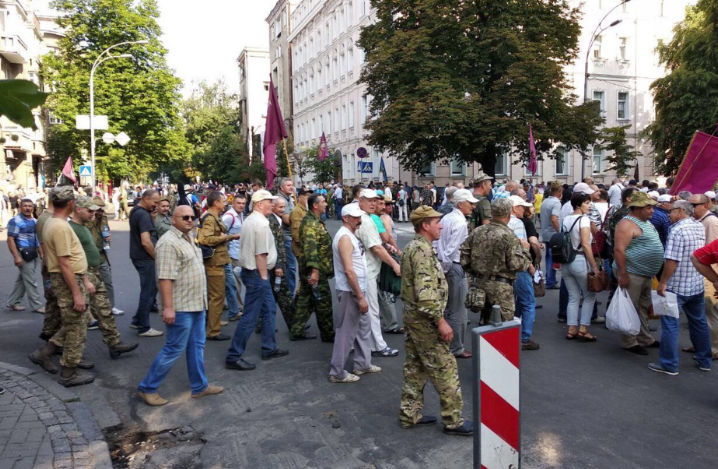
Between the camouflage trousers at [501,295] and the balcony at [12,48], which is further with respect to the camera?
the balcony at [12,48]

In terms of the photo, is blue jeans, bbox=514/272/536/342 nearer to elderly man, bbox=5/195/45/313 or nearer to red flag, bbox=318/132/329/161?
elderly man, bbox=5/195/45/313

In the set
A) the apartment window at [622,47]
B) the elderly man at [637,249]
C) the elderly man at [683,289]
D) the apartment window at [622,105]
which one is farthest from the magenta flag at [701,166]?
the apartment window at [622,47]

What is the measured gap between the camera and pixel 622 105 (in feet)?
139

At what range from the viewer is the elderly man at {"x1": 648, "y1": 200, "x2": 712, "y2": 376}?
19.5 ft

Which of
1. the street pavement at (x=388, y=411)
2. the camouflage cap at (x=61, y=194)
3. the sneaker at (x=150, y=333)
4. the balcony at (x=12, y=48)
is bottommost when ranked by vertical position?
the street pavement at (x=388, y=411)

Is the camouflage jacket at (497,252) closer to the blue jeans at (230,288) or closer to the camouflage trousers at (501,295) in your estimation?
the camouflage trousers at (501,295)

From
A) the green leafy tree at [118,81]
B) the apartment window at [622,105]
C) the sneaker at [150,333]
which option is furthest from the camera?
the apartment window at [622,105]

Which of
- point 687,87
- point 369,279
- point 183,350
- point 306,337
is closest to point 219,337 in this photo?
point 306,337

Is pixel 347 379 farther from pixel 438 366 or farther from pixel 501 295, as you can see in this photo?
pixel 501 295

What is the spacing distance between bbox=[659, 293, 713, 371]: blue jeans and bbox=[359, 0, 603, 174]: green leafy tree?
814 inches

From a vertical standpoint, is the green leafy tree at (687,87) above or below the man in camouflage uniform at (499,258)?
above

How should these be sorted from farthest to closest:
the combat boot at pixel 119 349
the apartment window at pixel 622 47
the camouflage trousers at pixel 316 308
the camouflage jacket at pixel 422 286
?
the apartment window at pixel 622 47
the camouflage trousers at pixel 316 308
the combat boot at pixel 119 349
the camouflage jacket at pixel 422 286

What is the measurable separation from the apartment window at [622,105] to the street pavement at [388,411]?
128 ft

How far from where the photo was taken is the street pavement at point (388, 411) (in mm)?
→ 4355
